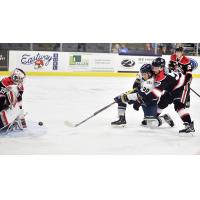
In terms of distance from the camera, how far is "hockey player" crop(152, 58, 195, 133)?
2.56 meters

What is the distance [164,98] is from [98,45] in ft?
1.81

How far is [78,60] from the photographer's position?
8.97ft

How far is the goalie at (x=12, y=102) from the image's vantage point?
2.54 metres

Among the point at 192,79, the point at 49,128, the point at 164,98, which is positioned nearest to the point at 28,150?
the point at 49,128

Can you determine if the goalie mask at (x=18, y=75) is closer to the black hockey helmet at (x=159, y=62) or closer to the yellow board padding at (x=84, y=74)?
the yellow board padding at (x=84, y=74)

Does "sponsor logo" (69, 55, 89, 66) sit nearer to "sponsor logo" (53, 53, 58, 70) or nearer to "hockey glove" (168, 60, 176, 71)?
"sponsor logo" (53, 53, 58, 70)

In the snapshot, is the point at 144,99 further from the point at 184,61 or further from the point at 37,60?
the point at 37,60

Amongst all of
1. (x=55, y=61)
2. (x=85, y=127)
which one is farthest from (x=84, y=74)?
(x=85, y=127)

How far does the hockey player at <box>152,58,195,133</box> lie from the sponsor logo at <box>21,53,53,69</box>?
0.72m

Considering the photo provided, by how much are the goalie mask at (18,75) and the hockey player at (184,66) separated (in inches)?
36.3

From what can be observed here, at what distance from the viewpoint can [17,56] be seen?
2535 millimetres

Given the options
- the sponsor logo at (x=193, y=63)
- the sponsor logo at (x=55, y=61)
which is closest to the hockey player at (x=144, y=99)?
the sponsor logo at (x=193, y=63)

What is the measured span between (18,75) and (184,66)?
105 centimetres
